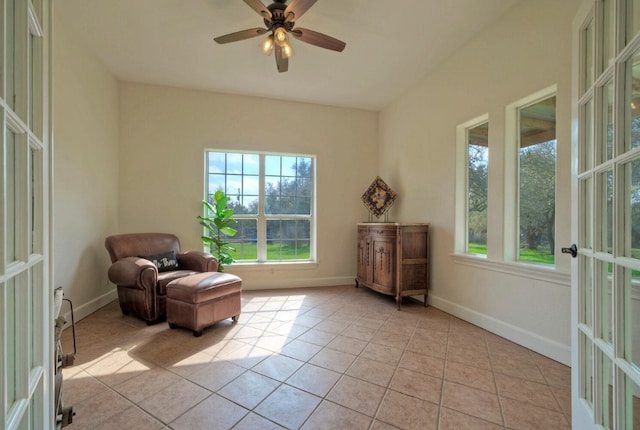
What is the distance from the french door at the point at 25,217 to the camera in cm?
63

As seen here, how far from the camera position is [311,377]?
1891 mm

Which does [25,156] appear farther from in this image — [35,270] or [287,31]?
[287,31]

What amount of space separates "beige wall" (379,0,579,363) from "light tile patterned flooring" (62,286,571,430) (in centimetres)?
28

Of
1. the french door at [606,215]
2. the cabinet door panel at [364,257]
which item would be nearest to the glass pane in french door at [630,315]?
the french door at [606,215]

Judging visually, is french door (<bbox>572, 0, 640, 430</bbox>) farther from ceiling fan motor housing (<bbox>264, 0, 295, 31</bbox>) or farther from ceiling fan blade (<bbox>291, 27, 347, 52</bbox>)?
ceiling fan motor housing (<bbox>264, 0, 295, 31</bbox>)

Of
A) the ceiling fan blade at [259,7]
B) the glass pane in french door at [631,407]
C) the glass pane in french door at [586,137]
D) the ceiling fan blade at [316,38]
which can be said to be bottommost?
the glass pane in french door at [631,407]

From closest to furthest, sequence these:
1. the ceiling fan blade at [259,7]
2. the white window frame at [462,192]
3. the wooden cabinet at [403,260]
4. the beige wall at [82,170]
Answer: the ceiling fan blade at [259,7] → the beige wall at [82,170] → the white window frame at [462,192] → the wooden cabinet at [403,260]

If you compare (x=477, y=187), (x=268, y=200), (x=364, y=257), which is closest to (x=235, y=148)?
(x=268, y=200)

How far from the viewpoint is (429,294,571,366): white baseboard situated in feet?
6.84

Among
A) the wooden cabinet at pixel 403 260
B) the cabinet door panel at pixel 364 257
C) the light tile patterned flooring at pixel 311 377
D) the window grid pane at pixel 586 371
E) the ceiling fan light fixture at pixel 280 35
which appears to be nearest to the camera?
the window grid pane at pixel 586 371

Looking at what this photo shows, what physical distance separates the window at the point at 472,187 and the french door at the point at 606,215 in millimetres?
1659

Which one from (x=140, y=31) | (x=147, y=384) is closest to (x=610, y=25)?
(x=147, y=384)

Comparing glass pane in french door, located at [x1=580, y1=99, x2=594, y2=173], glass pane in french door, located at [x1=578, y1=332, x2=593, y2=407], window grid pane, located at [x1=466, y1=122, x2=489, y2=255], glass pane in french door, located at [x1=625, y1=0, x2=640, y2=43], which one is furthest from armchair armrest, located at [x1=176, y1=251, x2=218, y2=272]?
glass pane in french door, located at [x1=625, y1=0, x2=640, y2=43]

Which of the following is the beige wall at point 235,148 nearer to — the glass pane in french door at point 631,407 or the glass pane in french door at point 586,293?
the glass pane in french door at point 586,293
